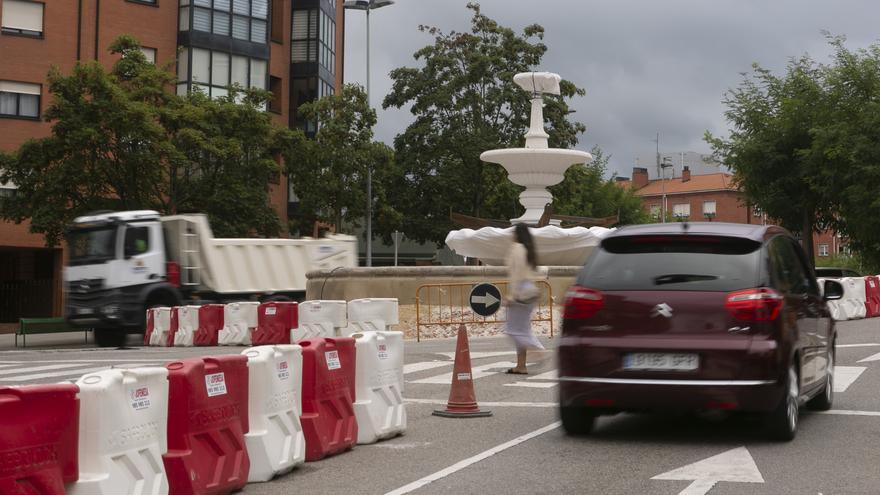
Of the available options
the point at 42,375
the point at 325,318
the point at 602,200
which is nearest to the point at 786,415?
the point at 42,375

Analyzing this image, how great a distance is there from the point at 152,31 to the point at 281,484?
4105 centimetres

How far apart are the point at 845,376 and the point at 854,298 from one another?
15577 mm

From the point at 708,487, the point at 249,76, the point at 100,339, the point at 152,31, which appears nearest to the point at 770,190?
the point at 249,76

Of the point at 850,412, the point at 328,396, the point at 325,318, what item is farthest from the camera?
the point at 325,318

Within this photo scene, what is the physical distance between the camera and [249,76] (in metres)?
48.8

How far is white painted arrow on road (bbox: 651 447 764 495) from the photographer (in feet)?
23.9

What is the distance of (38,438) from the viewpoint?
17.6 ft

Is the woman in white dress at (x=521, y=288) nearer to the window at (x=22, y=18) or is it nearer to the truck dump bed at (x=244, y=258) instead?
the truck dump bed at (x=244, y=258)

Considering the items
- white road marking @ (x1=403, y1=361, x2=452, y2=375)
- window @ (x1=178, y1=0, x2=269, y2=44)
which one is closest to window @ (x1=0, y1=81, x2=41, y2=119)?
window @ (x1=178, y1=0, x2=269, y2=44)

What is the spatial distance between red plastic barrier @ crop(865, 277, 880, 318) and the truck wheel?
17627 mm

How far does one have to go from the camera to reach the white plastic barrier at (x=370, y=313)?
23391 mm

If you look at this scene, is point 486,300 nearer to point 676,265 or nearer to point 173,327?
point 676,265

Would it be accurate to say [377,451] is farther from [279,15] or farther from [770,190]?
[279,15]

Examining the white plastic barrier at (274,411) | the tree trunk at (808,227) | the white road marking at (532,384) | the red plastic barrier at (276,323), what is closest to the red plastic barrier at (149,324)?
the red plastic barrier at (276,323)
